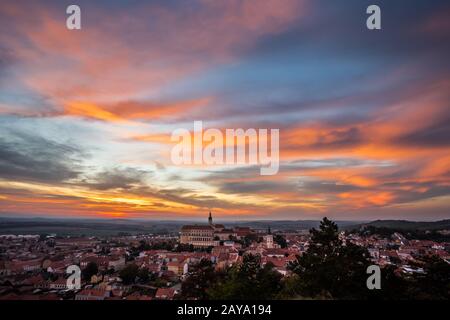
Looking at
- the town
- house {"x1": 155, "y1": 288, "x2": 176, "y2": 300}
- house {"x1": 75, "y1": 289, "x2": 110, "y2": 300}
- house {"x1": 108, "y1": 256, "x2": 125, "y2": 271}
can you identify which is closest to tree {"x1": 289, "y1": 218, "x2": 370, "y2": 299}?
the town

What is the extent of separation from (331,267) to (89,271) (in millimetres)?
40053

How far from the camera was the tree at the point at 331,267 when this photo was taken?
1217 centimetres

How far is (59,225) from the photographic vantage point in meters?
128

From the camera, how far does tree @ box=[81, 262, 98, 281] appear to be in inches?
1720

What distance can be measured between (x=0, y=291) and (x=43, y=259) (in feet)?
92.1

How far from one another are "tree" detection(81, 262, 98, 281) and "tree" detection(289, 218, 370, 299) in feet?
120

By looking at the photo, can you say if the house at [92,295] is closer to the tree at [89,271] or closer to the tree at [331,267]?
the tree at [89,271]

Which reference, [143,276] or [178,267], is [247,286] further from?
[178,267]

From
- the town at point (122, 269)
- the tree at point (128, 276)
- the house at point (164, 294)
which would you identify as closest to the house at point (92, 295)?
the town at point (122, 269)

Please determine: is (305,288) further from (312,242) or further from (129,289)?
(129,289)

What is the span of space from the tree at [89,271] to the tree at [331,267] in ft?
120

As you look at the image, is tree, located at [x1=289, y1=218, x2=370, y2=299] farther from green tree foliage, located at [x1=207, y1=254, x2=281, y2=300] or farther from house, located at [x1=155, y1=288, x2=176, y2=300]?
house, located at [x1=155, y1=288, x2=176, y2=300]

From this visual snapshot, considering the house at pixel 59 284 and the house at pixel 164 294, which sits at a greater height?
the house at pixel 164 294
